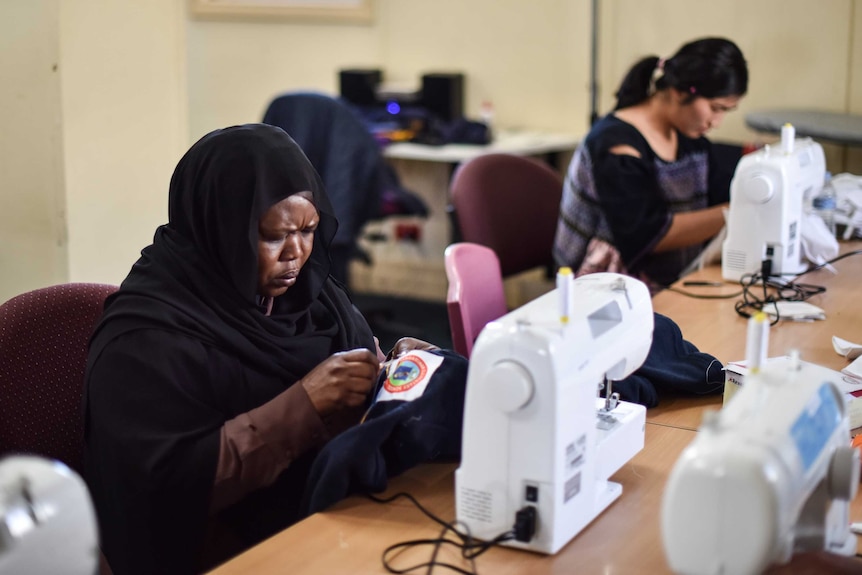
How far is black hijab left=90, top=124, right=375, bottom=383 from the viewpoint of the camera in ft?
5.24

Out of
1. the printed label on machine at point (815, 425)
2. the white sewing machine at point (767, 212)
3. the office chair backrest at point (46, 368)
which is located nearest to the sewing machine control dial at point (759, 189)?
the white sewing machine at point (767, 212)

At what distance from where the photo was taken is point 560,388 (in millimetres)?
1239

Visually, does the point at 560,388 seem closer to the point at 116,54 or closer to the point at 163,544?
the point at 163,544

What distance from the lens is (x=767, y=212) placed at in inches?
95.2

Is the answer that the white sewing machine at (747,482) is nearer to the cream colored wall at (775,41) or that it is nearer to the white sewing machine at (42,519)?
the white sewing machine at (42,519)

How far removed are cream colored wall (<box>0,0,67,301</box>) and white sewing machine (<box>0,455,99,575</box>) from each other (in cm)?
213

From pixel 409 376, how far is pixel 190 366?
0.32m

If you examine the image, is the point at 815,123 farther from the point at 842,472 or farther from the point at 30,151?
the point at 842,472

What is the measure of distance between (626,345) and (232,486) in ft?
1.87

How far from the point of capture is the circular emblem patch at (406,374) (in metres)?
1.51

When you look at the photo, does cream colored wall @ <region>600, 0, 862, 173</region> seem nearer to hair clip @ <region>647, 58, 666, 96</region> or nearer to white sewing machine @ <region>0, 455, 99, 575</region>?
A: hair clip @ <region>647, 58, 666, 96</region>

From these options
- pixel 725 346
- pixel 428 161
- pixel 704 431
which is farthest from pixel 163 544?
pixel 428 161

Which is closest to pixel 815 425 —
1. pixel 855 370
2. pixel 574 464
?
pixel 574 464

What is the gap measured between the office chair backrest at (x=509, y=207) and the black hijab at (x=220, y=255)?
131 centimetres
